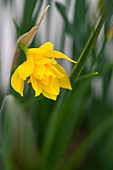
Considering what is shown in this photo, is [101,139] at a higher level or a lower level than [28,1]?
lower

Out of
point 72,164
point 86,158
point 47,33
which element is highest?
point 47,33

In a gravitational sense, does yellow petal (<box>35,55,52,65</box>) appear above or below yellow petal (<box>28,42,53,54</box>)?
below

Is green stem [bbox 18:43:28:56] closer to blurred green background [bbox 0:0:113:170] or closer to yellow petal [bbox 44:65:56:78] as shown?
yellow petal [bbox 44:65:56:78]

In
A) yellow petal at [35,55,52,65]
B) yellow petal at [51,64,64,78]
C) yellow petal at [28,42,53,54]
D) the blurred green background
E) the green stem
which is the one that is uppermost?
yellow petal at [28,42,53,54]

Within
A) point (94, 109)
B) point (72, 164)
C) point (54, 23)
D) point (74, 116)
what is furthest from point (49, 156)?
point (54, 23)

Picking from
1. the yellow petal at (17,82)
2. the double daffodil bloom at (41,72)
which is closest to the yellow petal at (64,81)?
the double daffodil bloom at (41,72)

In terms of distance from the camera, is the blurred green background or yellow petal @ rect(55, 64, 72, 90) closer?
yellow petal @ rect(55, 64, 72, 90)

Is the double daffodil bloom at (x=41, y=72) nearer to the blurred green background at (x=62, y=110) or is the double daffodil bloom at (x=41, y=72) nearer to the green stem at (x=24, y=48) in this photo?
the green stem at (x=24, y=48)

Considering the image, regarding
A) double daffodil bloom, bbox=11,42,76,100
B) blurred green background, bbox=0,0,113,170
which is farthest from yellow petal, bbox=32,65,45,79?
blurred green background, bbox=0,0,113,170

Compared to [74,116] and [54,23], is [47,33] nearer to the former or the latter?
[54,23]
